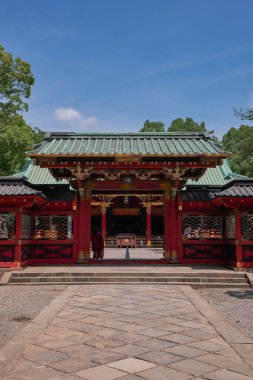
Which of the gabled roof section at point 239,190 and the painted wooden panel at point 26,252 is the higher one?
the gabled roof section at point 239,190

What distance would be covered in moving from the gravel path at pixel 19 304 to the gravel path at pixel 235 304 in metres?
3.79

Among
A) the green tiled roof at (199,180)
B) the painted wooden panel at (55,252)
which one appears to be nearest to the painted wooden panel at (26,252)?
the painted wooden panel at (55,252)

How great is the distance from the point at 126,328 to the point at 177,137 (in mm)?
10966

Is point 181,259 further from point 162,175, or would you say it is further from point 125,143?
point 125,143

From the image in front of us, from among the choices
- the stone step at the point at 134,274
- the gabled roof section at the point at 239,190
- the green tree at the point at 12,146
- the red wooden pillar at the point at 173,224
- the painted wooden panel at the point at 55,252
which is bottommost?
the stone step at the point at 134,274

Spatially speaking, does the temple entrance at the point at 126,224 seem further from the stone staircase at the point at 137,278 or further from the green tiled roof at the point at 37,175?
the stone staircase at the point at 137,278

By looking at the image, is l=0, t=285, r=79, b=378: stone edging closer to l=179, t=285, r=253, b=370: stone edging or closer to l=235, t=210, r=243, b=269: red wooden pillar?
l=179, t=285, r=253, b=370: stone edging

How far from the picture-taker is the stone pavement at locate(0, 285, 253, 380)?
167 inches

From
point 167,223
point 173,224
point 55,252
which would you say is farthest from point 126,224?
point 55,252

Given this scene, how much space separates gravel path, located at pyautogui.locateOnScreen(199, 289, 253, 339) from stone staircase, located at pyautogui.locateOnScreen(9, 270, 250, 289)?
0.60 m

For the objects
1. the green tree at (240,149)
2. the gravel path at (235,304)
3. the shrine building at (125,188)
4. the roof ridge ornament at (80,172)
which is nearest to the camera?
the gravel path at (235,304)

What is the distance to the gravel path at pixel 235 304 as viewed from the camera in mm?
6889

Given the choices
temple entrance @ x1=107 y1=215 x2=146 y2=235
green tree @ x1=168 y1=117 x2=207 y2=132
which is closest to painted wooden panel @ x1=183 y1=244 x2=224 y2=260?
temple entrance @ x1=107 y1=215 x2=146 y2=235

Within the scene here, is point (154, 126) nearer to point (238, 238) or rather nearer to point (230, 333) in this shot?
point (238, 238)
